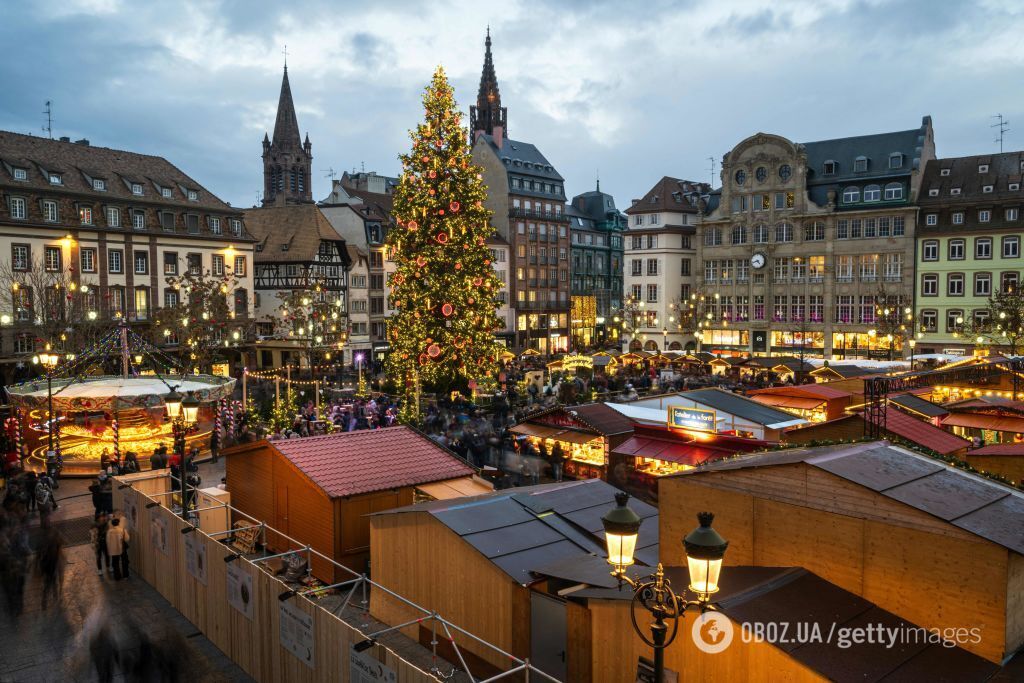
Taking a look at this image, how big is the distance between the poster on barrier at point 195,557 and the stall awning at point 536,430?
11.9 meters

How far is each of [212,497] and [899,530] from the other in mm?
13122

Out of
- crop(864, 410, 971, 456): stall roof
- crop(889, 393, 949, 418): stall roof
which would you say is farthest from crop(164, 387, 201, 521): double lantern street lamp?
crop(889, 393, 949, 418): stall roof

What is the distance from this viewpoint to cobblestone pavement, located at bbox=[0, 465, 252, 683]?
1065 centimetres

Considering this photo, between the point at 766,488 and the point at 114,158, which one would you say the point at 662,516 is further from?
the point at 114,158

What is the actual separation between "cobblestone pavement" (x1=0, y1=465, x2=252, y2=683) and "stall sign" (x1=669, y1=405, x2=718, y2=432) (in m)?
12.1

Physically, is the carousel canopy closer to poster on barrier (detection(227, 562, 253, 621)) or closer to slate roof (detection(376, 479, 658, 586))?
poster on barrier (detection(227, 562, 253, 621))

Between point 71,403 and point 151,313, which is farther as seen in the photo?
point 151,313

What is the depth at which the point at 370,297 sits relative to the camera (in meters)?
61.7

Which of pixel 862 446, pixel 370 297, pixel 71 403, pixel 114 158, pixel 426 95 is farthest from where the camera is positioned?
pixel 370 297

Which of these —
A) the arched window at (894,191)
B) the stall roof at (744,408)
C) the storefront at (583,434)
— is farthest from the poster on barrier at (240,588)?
the arched window at (894,191)

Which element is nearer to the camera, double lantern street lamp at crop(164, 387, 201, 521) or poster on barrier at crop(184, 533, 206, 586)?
poster on barrier at crop(184, 533, 206, 586)

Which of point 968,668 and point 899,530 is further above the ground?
point 899,530

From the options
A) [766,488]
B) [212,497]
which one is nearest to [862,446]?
[766,488]

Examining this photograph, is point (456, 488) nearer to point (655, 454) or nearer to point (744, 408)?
point (655, 454)
